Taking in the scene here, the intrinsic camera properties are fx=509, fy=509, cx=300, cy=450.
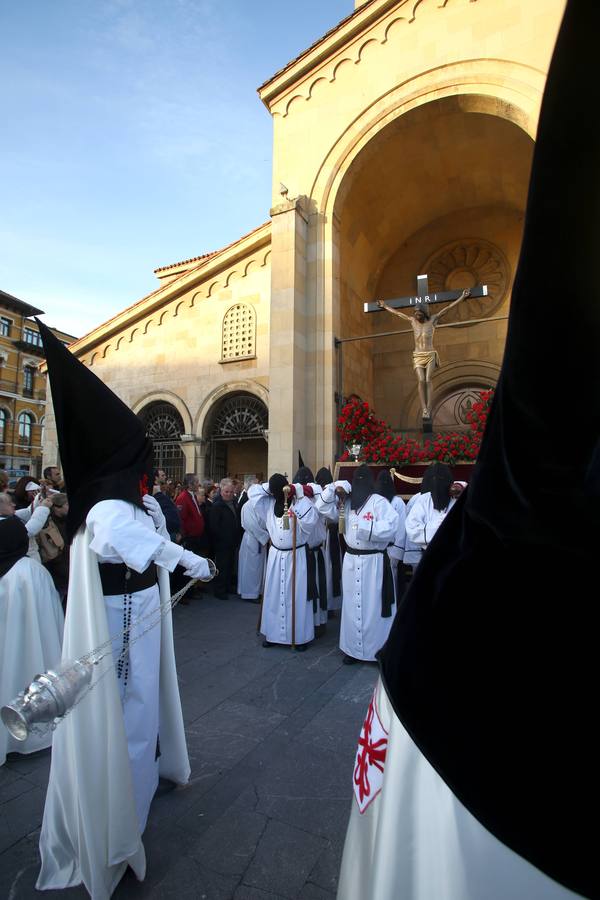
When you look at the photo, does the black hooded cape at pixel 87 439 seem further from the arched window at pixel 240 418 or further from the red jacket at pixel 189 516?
the arched window at pixel 240 418

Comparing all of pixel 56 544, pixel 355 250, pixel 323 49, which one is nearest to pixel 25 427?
pixel 355 250

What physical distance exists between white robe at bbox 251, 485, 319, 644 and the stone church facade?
13.3ft

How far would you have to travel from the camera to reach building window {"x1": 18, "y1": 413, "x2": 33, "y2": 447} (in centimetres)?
3831

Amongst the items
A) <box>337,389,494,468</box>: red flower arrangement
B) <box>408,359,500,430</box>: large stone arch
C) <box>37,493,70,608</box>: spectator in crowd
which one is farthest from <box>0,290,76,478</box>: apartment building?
<box>37,493,70,608</box>: spectator in crowd

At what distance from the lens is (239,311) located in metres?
13.7

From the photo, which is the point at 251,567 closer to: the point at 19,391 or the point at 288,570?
the point at 288,570

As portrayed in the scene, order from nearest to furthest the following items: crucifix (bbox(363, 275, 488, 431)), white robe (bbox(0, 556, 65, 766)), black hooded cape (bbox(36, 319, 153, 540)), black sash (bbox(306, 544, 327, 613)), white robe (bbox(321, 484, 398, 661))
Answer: black hooded cape (bbox(36, 319, 153, 540)), white robe (bbox(0, 556, 65, 766)), white robe (bbox(321, 484, 398, 661)), black sash (bbox(306, 544, 327, 613)), crucifix (bbox(363, 275, 488, 431))

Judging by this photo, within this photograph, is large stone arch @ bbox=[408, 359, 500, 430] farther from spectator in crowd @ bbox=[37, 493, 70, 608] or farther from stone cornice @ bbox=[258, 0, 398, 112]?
spectator in crowd @ bbox=[37, 493, 70, 608]

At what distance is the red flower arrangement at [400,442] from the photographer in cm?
855

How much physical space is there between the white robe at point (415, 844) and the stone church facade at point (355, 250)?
925cm

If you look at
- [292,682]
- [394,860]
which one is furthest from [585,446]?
[292,682]

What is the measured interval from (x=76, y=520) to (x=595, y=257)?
2686 millimetres

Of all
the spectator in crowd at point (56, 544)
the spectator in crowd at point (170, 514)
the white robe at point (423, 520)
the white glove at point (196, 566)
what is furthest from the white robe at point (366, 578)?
the white glove at point (196, 566)

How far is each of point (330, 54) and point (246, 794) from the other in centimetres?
1403
